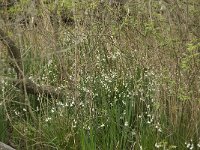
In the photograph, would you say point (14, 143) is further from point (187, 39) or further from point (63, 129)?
point (187, 39)

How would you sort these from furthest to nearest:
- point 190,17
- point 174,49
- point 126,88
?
1. point 126,88
2. point 190,17
3. point 174,49

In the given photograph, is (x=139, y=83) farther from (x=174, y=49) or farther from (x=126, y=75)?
(x=174, y=49)

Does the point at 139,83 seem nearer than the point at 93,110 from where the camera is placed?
No

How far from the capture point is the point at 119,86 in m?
4.24

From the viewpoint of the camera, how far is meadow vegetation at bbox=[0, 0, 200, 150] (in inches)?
134

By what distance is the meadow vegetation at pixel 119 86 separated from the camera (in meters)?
3.41

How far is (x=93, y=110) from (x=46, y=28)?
1193 mm

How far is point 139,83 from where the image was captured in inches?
155

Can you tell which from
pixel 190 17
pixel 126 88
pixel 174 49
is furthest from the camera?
pixel 126 88

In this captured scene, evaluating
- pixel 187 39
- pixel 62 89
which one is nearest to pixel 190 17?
pixel 187 39

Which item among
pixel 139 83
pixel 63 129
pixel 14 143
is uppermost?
pixel 139 83

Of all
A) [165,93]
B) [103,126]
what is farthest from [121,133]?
[165,93]

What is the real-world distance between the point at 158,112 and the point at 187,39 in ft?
2.26

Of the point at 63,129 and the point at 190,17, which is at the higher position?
the point at 190,17
